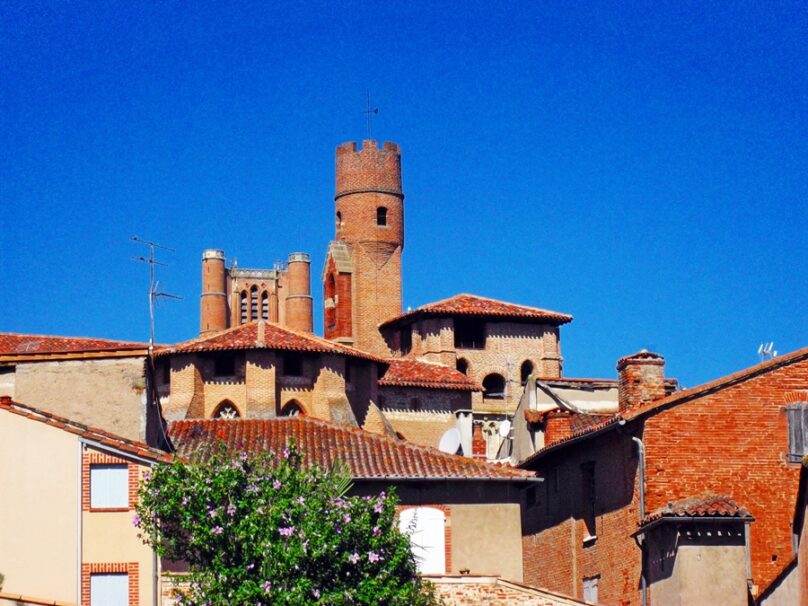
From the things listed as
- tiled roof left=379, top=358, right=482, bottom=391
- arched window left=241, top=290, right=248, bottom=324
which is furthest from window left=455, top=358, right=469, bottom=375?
arched window left=241, top=290, right=248, bottom=324

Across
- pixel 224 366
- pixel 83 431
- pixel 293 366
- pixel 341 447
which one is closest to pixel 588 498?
pixel 341 447

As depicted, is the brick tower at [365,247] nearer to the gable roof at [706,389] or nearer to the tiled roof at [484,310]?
the tiled roof at [484,310]

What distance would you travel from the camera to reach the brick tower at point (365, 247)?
89375 millimetres

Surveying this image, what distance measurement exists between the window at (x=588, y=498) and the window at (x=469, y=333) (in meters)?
39.7

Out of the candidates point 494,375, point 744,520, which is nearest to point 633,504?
point 744,520

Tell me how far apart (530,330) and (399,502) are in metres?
43.0

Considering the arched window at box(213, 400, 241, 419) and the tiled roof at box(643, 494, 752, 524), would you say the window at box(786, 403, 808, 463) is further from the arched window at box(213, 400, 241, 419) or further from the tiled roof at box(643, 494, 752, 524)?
the arched window at box(213, 400, 241, 419)

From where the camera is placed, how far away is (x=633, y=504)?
3456 cm

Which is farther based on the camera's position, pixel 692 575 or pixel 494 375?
pixel 494 375

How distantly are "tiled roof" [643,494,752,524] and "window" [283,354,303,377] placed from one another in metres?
27.5

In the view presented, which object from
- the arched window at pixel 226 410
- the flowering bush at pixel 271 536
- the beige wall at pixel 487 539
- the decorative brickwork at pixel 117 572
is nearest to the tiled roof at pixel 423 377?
the arched window at pixel 226 410

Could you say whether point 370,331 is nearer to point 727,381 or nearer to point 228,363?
point 228,363

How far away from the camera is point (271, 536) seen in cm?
2942

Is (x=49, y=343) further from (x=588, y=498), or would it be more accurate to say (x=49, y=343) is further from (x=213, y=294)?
(x=213, y=294)
